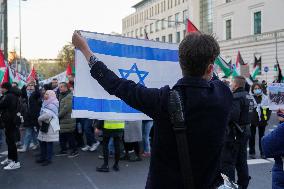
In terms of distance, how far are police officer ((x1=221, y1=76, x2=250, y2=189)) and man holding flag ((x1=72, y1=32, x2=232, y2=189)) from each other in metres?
3.58

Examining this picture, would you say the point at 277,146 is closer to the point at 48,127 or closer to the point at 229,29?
the point at 48,127

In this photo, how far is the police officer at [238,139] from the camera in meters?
5.70

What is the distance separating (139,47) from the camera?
4273mm

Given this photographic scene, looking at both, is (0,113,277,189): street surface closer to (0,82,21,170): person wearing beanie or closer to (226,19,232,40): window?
(0,82,21,170): person wearing beanie

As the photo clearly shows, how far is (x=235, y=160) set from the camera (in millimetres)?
5949

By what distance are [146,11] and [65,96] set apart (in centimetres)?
8138

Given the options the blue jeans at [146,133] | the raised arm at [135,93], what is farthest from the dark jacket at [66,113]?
the raised arm at [135,93]

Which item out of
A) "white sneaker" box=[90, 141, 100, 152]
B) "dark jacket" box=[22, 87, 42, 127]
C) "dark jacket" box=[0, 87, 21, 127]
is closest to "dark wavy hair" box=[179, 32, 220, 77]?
"dark jacket" box=[0, 87, 21, 127]

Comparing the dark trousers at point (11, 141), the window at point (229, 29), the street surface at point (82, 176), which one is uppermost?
the window at point (229, 29)

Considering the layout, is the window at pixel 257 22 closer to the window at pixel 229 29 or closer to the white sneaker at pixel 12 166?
the window at pixel 229 29

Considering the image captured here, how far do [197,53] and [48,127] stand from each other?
7.20 m

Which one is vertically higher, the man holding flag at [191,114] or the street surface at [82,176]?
the man holding flag at [191,114]

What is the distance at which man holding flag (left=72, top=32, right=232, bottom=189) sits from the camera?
6.64 ft

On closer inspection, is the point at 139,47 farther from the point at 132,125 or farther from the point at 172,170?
the point at 132,125
